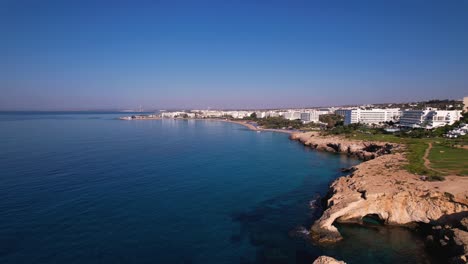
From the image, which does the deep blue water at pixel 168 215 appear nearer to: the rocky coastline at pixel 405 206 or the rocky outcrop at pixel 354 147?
the rocky coastline at pixel 405 206

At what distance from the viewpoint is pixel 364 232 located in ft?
75.4

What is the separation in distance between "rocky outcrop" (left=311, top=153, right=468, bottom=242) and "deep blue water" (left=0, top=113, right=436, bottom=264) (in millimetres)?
1496

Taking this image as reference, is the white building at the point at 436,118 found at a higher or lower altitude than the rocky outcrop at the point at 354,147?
higher

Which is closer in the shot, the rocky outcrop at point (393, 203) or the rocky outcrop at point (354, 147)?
the rocky outcrop at point (393, 203)

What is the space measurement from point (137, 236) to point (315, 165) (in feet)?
115

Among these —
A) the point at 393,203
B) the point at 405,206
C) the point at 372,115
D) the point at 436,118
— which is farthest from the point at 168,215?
the point at 372,115

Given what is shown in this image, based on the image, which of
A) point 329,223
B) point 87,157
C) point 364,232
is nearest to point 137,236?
point 329,223

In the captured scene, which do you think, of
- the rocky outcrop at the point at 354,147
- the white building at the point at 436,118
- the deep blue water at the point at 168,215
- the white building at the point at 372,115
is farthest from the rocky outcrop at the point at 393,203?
the white building at the point at 372,115

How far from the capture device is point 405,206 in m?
24.4

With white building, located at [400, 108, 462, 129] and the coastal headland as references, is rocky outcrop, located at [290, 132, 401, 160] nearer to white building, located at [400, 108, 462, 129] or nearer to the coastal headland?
the coastal headland

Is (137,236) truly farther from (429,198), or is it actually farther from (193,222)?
(429,198)

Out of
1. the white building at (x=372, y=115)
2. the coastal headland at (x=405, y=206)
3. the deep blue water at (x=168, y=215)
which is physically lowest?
the deep blue water at (x=168, y=215)

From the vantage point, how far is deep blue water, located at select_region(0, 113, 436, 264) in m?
19.7

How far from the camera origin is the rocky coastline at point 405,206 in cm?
2036
